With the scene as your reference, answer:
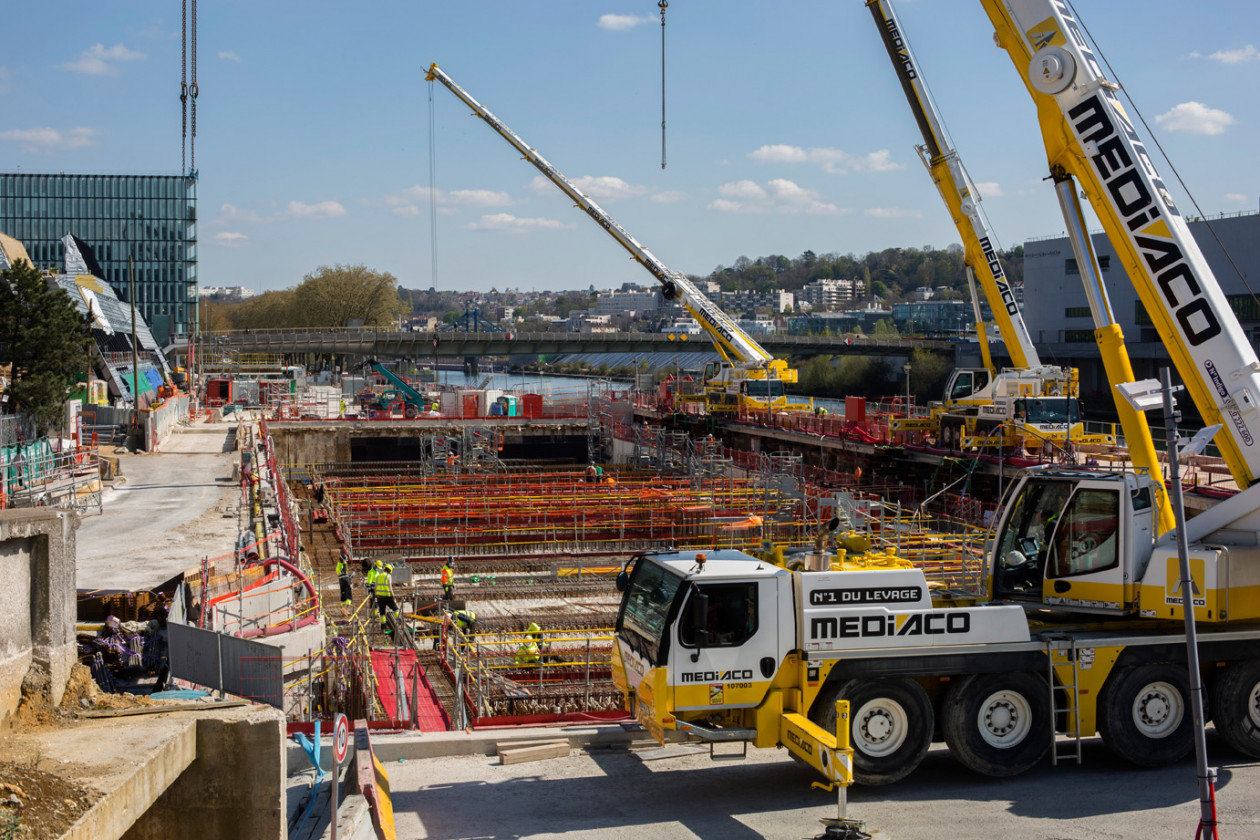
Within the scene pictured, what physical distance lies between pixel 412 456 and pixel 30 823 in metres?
48.4

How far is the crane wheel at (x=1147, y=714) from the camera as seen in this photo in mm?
11180

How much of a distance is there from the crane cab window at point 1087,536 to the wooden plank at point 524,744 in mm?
5670

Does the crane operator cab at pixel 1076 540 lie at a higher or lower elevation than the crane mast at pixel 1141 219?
lower

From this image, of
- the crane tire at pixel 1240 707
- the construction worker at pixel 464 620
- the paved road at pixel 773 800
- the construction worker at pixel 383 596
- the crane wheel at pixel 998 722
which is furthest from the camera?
the construction worker at pixel 383 596

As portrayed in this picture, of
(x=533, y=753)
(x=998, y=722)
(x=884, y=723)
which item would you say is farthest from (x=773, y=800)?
(x=533, y=753)

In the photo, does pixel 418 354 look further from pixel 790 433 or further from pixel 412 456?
pixel 790 433

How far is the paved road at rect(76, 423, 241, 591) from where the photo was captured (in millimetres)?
21516

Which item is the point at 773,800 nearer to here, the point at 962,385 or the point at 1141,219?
the point at 1141,219

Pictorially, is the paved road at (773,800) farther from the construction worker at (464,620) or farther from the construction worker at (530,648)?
the construction worker at (464,620)

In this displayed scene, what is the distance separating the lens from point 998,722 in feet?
36.0

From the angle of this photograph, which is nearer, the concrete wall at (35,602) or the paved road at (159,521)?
the concrete wall at (35,602)

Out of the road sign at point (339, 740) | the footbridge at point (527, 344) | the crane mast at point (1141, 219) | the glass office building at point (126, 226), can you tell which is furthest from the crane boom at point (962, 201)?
the glass office building at point (126, 226)

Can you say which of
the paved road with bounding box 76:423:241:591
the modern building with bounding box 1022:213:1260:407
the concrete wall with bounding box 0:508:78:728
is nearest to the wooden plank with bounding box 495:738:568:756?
the concrete wall with bounding box 0:508:78:728

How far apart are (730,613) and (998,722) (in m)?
3.07
